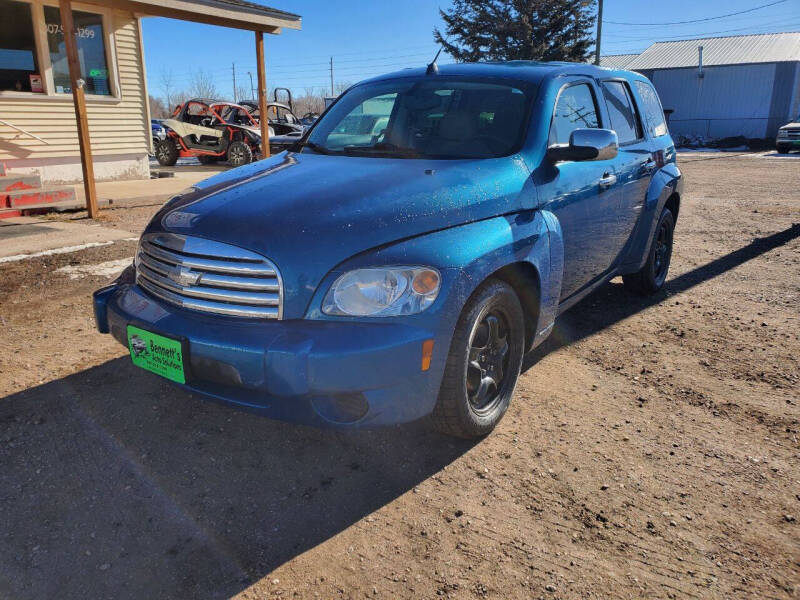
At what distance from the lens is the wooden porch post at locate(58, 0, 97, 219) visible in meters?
8.18

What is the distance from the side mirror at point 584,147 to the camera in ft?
10.6

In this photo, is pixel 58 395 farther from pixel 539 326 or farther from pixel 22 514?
pixel 539 326

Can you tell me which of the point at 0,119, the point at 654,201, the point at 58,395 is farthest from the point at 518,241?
the point at 0,119

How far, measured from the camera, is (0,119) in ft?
34.8

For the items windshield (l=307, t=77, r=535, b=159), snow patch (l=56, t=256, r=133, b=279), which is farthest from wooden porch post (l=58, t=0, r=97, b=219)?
windshield (l=307, t=77, r=535, b=159)

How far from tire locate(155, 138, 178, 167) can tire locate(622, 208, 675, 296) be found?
14.7 meters

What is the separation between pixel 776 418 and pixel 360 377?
96.0 inches

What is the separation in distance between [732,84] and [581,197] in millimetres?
40883

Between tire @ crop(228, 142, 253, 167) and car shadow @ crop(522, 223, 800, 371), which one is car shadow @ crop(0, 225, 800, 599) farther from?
tire @ crop(228, 142, 253, 167)

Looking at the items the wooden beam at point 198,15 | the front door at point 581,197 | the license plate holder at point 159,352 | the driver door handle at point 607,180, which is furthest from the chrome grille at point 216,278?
the wooden beam at point 198,15

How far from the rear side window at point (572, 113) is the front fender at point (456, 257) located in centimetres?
80

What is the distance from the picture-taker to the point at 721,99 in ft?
124

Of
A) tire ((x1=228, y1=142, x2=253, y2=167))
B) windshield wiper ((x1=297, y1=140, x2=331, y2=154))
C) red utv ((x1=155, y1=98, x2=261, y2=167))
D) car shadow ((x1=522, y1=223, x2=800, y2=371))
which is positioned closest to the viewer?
windshield wiper ((x1=297, y1=140, x2=331, y2=154))

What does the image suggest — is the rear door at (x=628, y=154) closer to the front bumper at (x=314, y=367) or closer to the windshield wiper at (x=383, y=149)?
the windshield wiper at (x=383, y=149)
